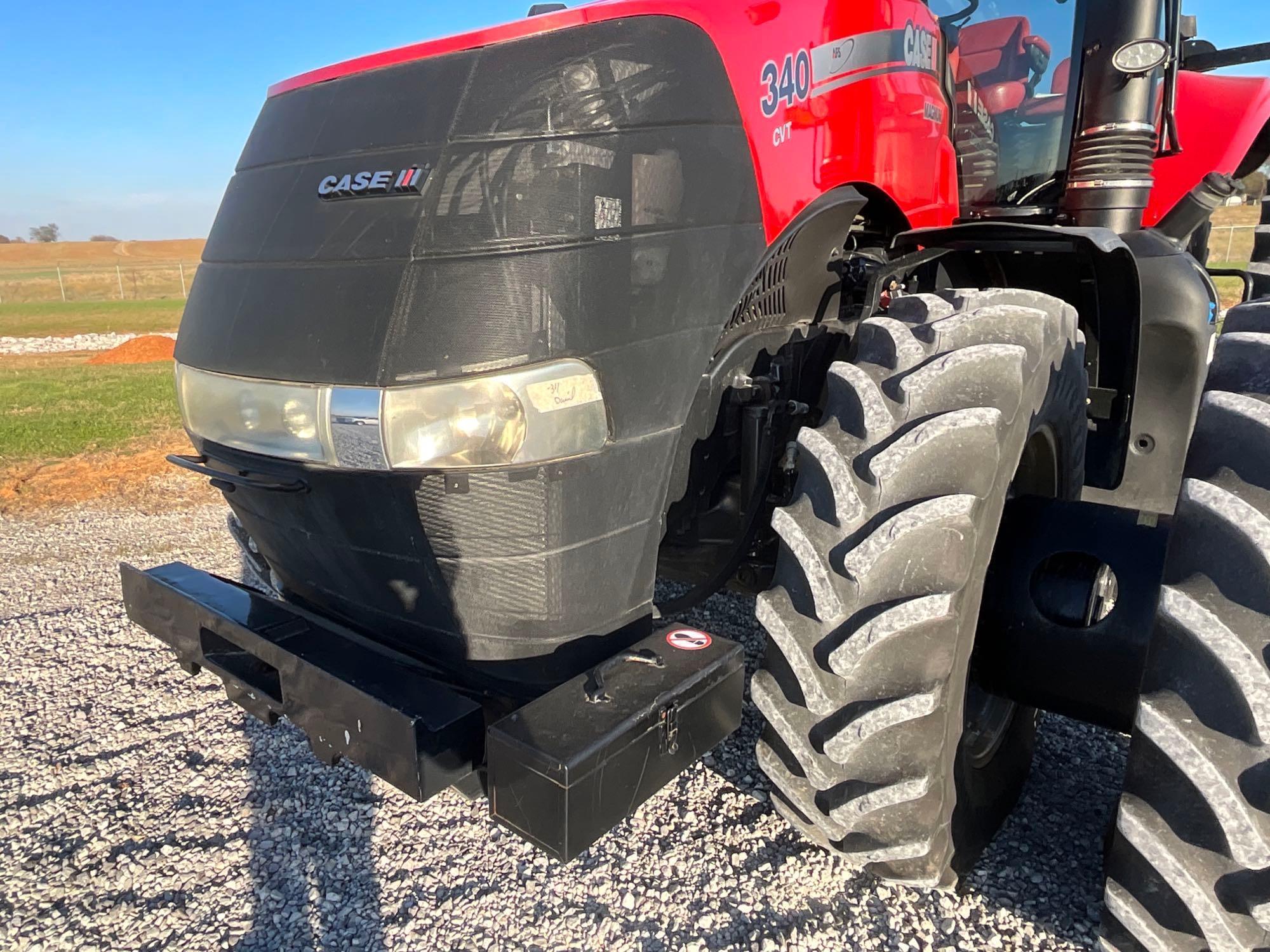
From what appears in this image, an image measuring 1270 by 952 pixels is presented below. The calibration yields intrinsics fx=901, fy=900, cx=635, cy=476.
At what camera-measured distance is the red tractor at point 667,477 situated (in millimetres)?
1561

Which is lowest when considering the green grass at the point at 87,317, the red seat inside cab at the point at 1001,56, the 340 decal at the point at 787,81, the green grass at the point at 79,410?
the green grass at the point at 79,410

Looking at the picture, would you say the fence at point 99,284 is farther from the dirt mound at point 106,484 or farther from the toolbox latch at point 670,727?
the toolbox latch at point 670,727

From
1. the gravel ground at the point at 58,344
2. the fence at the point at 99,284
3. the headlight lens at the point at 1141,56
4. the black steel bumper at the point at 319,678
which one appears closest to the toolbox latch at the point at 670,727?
the black steel bumper at the point at 319,678

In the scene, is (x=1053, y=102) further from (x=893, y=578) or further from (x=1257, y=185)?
(x=1257, y=185)

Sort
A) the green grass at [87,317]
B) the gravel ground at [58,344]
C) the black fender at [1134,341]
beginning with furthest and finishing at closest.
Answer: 1. the green grass at [87,317]
2. the gravel ground at [58,344]
3. the black fender at [1134,341]

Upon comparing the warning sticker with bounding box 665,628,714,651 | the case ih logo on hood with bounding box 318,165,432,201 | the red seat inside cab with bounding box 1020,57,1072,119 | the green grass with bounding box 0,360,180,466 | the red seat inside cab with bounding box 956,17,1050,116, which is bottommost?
the green grass with bounding box 0,360,180,466

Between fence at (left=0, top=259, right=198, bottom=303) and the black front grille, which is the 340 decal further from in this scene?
fence at (left=0, top=259, right=198, bottom=303)

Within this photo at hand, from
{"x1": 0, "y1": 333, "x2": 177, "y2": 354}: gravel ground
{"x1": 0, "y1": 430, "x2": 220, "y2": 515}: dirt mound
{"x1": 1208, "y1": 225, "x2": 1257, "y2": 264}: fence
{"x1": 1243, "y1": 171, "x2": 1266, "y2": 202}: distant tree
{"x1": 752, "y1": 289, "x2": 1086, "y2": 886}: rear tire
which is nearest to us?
{"x1": 752, "y1": 289, "x2": 1086, "y2": 886}: rear tire

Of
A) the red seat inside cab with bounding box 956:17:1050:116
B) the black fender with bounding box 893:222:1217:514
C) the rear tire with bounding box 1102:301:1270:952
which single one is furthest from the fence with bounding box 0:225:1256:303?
the rear tire with bounding box 1102:301:1270:952

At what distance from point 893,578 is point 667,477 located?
1.77 feet

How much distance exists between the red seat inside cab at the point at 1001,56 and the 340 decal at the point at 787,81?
1511 mm

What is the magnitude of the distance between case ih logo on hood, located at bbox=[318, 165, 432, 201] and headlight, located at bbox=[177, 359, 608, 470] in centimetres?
39

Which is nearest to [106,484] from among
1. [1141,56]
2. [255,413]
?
[255,413]

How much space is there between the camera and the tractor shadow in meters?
2.10
